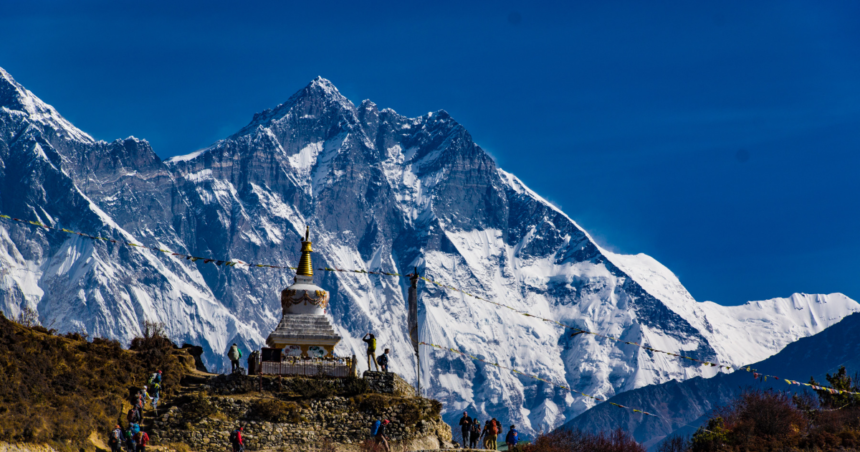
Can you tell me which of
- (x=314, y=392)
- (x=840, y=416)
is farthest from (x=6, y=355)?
(x=840, y=416)

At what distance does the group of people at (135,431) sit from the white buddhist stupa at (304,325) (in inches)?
360

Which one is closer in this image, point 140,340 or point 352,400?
point 352,400

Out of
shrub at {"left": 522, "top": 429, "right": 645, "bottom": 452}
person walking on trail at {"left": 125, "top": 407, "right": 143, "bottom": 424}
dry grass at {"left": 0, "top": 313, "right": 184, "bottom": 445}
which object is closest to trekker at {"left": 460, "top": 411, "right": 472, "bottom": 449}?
shrub at {"left": 522, "top": 429, "right": 645, "bottom": 452}

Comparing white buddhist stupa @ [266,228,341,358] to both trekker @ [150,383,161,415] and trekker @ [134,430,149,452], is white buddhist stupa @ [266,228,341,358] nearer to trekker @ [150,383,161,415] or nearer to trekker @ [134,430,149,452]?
trekker @ [150,383,161,415]

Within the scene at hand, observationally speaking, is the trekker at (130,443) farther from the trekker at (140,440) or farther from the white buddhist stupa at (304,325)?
the white buddhist stupa at (304,325)

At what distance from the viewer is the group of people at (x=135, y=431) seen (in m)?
35.7

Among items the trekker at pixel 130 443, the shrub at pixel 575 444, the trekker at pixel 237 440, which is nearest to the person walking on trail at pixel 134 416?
the trekker at pixel 130 443

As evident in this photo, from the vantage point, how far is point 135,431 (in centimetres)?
3647

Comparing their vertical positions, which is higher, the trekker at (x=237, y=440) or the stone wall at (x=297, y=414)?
the stone wall at (x=297, y=414)

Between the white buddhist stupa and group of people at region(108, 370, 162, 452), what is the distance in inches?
360

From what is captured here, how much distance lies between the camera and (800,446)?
44.1m

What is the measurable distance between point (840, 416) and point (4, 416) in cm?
3587

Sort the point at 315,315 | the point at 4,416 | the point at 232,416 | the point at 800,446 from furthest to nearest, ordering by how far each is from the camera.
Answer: the point at 315,315 → the point at 800,446 → the point at 232,416 → the point at 4,416

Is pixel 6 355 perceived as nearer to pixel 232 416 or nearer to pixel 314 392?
pixel 232 416
